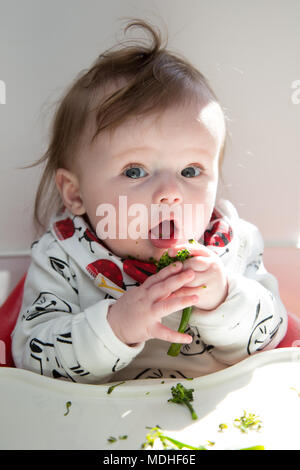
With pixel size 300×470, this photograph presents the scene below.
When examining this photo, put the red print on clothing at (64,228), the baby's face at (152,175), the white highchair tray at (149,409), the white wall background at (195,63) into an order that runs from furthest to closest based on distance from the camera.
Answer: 1. the white wall background at (195,63)
2. the red print on clothing at (64,228)
3. the baby's face at (152,175)
4. the white highchair tray at (149,409)

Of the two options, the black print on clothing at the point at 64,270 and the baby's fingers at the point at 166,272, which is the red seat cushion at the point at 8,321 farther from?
the baby's fingers at the point at 166,272

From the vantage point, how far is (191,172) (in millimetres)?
957

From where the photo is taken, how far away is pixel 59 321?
2.89ft

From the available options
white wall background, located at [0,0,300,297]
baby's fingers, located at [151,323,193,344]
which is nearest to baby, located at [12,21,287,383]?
baby's fingers, located at [151,323,193,344]

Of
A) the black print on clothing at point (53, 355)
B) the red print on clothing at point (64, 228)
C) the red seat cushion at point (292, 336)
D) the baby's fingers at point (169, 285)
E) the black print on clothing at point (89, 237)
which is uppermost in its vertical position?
the baby's fingers at point (169, 285)

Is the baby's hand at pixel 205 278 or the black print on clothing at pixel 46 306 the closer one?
the baby's hand at pixel 205 278

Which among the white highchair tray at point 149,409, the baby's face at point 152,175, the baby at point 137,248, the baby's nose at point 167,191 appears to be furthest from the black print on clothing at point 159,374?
the baby's nose at point 167,191

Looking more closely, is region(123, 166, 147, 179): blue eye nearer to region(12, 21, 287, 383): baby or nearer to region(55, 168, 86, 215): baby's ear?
region(12, 21, 287, 383): baby

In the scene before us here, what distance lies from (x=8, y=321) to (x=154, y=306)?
45cm

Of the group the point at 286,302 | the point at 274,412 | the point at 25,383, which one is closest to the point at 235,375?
the point at 274,412

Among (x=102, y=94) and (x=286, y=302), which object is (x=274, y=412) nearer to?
(x=102, y=94)

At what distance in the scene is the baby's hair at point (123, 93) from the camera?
91 centimetres

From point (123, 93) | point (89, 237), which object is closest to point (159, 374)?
point (89, 237)

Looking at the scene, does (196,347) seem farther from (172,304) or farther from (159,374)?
A: (172,304)
